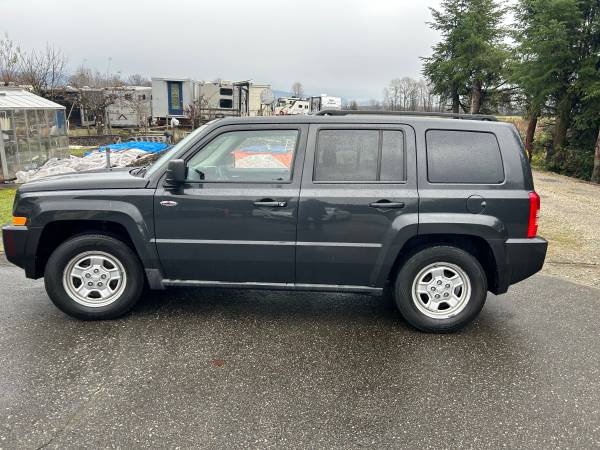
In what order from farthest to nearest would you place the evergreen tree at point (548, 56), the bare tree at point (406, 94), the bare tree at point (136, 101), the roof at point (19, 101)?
1. the bare tree at point (406, 94)
2. the bare tree at point (136, 101)
3. the evergreen tree at point (548, 56)
4. the roof at point (19, 101)

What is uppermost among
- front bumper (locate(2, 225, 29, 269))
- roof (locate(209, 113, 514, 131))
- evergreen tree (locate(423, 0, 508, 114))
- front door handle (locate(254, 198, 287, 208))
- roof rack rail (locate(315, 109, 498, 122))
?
evergreen tree (locate(423, 0, 508, 114))

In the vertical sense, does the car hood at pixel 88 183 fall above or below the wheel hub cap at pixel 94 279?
above

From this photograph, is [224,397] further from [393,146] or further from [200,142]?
[393,146]

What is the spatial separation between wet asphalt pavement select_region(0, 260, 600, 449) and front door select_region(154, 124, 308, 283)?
21.8 inches

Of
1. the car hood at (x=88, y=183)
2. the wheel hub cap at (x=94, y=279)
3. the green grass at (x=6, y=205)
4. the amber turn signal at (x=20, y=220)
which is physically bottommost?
the green grass at (x=6, y=205)

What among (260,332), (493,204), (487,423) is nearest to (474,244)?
(493,204)

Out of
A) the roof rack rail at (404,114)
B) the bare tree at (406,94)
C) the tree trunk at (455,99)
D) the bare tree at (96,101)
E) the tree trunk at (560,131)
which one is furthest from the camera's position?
the bare tree at (406,94)

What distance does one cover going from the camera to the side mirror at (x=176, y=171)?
373 centimetres

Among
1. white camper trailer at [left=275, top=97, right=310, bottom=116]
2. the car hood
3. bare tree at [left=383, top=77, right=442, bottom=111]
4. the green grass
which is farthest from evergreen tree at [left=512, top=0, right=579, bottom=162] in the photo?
bare tree at [left=383, top=77, right=442, bottom=111]

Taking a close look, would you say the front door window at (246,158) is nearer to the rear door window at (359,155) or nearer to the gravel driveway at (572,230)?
the rear door window at (359,155)

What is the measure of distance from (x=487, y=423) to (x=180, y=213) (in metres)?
2.72

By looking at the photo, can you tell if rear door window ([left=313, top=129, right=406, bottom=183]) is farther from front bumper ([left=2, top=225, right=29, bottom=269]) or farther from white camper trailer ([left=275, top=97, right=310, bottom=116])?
white camper trailer ([left=275, top=97, right=310, bottom=116])

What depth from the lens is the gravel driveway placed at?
6.01 m

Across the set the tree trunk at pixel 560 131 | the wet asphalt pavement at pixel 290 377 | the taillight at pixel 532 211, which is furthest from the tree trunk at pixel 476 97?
the taillight at pixel 532 211
